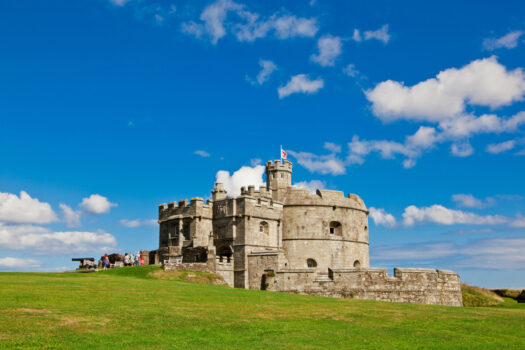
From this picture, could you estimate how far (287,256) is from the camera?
47.9 m

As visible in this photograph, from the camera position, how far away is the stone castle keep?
39.1 m

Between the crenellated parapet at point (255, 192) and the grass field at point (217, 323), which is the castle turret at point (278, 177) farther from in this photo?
the grass field at point (217, 323)

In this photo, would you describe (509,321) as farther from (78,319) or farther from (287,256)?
(287,256)

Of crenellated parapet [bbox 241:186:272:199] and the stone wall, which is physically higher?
crenellated parapet [bbox 241:186:272:199]

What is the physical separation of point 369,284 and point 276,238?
12.6m

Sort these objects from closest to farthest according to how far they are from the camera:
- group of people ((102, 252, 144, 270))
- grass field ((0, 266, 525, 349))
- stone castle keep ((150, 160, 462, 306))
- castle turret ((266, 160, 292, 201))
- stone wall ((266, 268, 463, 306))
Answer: grass field ((0, 266, 525, 349))
stone wall ((266, 268, 463, 306))
stone castle keep ((150, 160, 462, 306))
group of people ((102, 252, 144, 270))
castle turret ((266, 160, 292, 201))

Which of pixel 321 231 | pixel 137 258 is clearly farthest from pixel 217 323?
pixel 137 258

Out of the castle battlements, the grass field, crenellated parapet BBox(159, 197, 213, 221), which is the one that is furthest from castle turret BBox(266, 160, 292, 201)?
the grass field

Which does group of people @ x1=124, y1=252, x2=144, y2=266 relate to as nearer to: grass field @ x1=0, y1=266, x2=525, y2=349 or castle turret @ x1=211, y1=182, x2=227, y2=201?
castle turret @ x1=211, y1=182, x2=227, y2=201

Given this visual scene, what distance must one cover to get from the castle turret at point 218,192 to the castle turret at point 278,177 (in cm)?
465

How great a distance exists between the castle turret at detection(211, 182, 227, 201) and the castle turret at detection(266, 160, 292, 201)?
183 inches

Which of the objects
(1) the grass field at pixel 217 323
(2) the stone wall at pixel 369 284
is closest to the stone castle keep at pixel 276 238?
(2) the stone wall at pixel 369 284

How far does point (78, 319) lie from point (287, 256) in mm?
33497

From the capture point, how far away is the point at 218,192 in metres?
51.8
